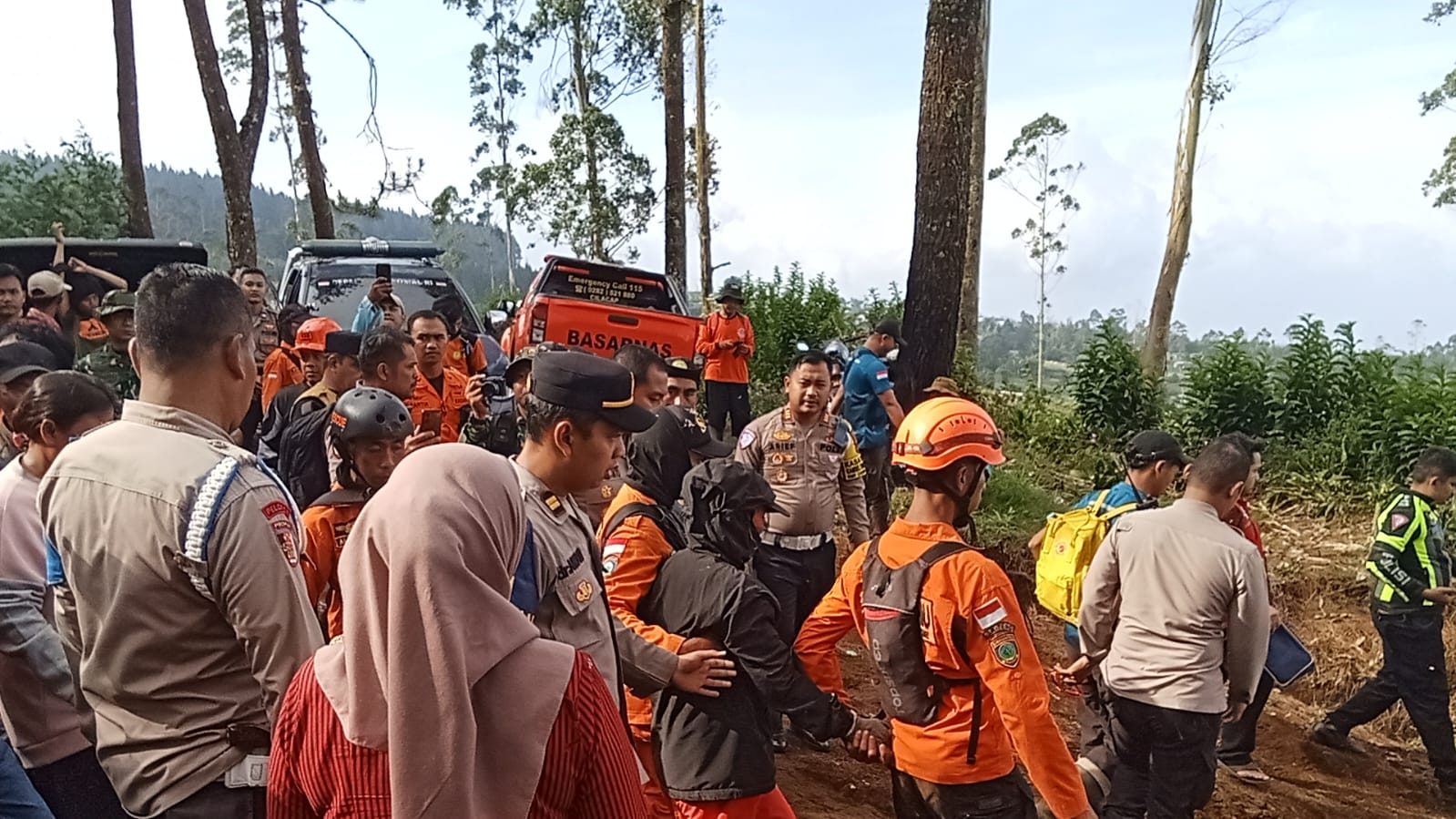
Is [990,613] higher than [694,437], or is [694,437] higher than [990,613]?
[694,437]

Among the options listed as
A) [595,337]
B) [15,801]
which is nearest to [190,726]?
[15,801]

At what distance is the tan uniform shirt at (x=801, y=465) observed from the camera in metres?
5.46

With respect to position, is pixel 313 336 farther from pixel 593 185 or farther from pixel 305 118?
pixel 593 185

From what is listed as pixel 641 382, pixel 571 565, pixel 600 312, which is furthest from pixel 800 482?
pixel 600 312

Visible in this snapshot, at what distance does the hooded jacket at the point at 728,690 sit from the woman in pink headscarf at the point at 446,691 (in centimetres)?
125

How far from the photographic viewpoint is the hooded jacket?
2863 mm

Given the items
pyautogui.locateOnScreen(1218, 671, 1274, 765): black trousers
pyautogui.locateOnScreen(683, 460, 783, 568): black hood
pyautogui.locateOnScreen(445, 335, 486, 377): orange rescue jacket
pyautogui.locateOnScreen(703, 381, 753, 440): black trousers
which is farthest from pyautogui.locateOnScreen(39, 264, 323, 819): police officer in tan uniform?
pyautogui.locateOnScreen(703, 381, 753, 440): black trousers

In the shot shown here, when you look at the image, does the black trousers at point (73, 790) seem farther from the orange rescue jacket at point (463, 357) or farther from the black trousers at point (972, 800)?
the orange rescue jacket at point (463, 357)

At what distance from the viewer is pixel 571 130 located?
2777 cm

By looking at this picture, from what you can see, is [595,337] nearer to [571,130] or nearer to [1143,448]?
[1143,448]

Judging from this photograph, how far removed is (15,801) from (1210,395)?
1256 cm

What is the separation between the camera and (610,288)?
10.3 m

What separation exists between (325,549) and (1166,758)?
3.37 meters

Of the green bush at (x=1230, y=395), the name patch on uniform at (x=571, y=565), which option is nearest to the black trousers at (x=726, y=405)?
the green bush at (x=1230, y=395)
